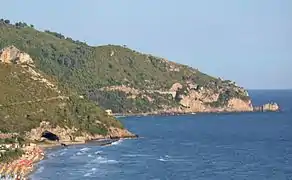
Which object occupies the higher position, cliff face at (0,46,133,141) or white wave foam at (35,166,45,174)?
cliff face at (0,46,133,141)

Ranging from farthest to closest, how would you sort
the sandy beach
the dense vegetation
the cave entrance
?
1. the cave entrance
2. the dense vegetation
3. the sandy beach

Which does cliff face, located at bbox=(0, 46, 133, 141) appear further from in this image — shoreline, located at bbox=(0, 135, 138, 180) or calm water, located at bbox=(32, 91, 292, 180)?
calm water, located at bbox=(32, 91, 292, 180)

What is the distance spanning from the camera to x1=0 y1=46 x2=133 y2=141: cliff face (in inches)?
6368

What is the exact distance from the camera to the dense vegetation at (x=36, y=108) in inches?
6388

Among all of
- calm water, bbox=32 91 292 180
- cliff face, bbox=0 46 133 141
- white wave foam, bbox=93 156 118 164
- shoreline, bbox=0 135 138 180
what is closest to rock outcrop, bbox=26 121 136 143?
cliff face, bbox=0 46 133 141

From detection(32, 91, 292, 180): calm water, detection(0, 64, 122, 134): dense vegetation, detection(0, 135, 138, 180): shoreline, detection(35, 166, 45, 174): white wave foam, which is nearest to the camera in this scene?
detection(0, 135, 138, 180): shoreline

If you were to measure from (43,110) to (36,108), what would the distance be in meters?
1.62

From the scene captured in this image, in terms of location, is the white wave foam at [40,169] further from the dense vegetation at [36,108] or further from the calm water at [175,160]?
the dense vegetation at [36,108]

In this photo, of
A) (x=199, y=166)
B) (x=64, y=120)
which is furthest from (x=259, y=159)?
(x=64, y=120)

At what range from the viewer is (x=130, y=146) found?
159750mm

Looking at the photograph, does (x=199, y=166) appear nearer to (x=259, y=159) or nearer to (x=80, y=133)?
(x=259, y=159)

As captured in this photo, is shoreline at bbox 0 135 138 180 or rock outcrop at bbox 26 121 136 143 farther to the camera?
rock outcrop at bbox 26 121 136 143

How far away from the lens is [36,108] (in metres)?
169

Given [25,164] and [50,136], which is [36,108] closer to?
[50,136]
